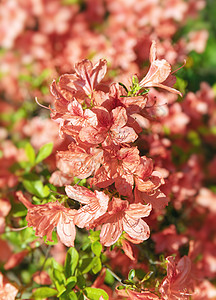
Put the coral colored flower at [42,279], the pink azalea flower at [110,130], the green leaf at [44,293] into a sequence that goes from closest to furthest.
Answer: the pink azalea flower at [110,130]
the green leaf at [44,293]
the coral colored flower at [42,279]

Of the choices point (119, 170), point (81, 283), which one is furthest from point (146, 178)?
point (81, 283)

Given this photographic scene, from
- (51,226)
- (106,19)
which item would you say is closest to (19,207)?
(51,226)

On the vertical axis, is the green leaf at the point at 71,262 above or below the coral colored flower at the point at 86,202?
below

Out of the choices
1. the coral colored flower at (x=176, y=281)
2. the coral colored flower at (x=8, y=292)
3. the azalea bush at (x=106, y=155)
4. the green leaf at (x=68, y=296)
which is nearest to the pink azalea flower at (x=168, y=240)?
the azalea bush at (x=106, y=155)

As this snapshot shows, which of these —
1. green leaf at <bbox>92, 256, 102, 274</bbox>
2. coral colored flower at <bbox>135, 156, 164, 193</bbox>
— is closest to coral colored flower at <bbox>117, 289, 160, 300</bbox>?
green leaf at <bbox>92, 256, 102, 274</bbox>

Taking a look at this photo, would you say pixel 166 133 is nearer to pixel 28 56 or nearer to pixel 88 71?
pixel 88 71

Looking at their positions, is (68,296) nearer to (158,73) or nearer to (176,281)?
(176,281)

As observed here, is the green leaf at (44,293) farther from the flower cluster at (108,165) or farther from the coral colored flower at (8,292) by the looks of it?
the flower cluster at (108,165)
